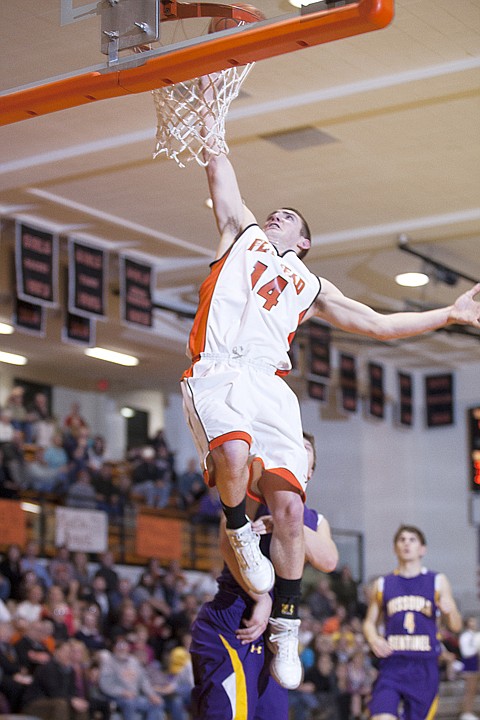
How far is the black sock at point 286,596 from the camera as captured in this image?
495 centimetres

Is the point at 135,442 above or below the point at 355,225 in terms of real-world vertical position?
below

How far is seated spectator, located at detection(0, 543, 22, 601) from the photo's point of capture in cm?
1426

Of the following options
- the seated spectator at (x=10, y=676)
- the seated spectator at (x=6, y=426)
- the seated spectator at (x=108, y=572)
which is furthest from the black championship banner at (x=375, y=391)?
the seated spectator at (x=10, y=676)

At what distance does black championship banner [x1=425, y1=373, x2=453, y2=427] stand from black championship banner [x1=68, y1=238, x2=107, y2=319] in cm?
889

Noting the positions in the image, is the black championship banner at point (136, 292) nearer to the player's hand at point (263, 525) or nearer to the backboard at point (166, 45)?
the backboard at point (166, 45)

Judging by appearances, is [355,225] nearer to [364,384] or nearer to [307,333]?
[307,333]

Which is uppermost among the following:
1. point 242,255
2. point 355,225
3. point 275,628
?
point 355,225

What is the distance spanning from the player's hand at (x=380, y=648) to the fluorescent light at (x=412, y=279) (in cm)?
640

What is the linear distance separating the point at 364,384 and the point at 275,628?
15133 mm

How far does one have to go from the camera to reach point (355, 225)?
13047 mm

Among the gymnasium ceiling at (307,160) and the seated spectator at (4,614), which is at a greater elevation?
the gymnasium ceiling at (307,160)

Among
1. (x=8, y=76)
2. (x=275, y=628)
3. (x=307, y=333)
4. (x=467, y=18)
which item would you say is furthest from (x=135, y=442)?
(x=275, y=628)

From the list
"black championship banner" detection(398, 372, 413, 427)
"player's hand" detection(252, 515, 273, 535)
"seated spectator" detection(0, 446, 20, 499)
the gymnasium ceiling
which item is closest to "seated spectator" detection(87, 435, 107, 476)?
"seated spectator" detection(0, 446, 20, 499)

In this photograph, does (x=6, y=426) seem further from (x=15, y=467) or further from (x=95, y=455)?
(x=95, y=455)
